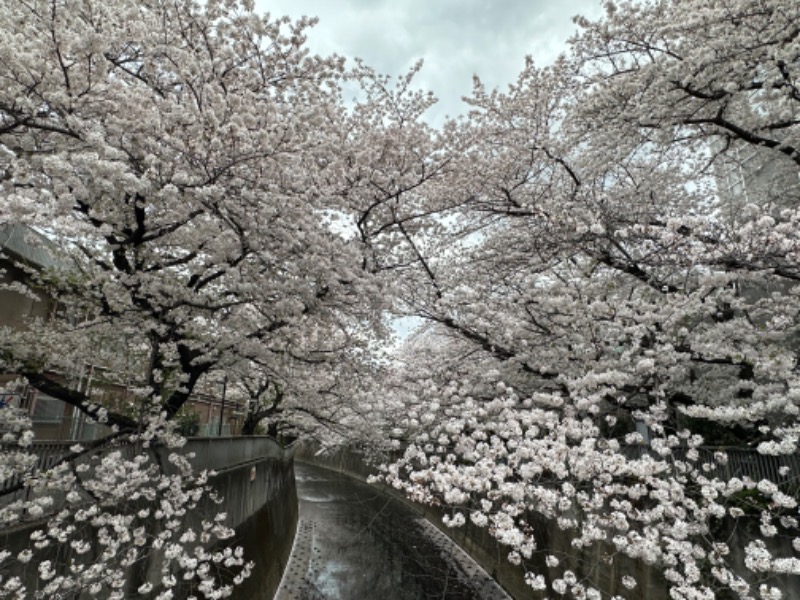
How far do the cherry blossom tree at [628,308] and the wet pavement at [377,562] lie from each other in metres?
4.41

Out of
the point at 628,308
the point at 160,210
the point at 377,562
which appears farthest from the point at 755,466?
the point at 377,562

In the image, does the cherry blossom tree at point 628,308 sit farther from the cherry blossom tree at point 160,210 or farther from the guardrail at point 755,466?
the cherry blossom tree at point 160,210

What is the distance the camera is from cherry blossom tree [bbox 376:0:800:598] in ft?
18.9

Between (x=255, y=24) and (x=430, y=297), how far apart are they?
20.7ft

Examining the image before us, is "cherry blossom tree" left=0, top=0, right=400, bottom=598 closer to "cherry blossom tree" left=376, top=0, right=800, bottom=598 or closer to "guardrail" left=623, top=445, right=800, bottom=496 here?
"cherry blossom tree" left=376, top=0, right=800, bottom=598

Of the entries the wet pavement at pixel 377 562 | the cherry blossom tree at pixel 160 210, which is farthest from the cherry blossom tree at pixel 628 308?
the wet pavement at pixel 377 562

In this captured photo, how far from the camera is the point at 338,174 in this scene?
345 inches

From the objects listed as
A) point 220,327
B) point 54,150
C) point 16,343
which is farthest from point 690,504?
point 16,343

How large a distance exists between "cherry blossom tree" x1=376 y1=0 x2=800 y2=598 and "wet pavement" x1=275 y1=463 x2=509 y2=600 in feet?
14.5

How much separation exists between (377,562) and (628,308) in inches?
580

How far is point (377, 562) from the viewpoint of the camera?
56.7 ft

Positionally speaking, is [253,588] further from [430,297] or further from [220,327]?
[430,297]

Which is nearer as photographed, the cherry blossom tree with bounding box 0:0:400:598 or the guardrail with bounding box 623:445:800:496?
the cherry blossom tree with bounding box 0:0:400:598

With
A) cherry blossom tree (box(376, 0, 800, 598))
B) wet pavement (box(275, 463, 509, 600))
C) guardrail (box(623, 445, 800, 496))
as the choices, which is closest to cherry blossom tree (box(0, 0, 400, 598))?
cherry blossom tree (box(376, 0, 800, 598))
